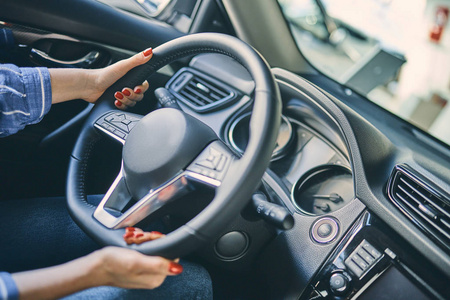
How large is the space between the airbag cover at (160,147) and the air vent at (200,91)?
34cm

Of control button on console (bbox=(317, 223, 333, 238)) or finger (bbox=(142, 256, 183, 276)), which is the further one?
control button on console (bbox=(317, 223, 333, 238))

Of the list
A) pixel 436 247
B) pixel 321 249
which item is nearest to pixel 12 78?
pixel 321 249

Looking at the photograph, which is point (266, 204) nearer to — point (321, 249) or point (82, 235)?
point (321, 249)

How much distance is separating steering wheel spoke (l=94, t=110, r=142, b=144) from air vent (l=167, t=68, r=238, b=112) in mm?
274

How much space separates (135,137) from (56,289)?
368mm

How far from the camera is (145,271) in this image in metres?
0.71

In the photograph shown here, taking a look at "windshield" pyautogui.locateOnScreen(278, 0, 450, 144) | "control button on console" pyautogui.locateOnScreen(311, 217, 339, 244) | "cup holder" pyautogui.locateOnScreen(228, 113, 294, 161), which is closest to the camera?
"control button on console" pyautogui.locateOnScreen(311, 217, 339, 244)

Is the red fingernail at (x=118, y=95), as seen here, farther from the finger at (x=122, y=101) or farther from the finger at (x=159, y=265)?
the finger at (x=159, y=265)

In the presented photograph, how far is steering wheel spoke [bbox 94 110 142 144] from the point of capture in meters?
1.00

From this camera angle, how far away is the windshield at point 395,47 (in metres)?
2.20

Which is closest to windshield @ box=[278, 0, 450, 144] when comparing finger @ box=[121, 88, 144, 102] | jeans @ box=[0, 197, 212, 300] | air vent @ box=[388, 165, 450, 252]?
air vent @ box=[388, 165, 450, 252]

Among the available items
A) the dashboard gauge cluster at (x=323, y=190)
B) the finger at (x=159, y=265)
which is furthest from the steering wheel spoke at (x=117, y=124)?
the dashboard gauge cluster at (x=323, y=190)

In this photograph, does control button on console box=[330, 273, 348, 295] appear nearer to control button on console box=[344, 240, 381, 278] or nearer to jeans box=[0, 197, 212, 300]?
control button on console box=[344, 240, 381, 278]

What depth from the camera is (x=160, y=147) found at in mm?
876
